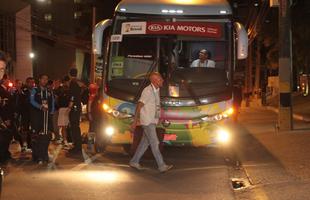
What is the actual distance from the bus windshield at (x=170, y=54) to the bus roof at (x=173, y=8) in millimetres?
193

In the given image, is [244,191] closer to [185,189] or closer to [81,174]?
[185,189]

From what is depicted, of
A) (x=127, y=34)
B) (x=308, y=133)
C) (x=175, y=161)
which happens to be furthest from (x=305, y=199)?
(x=308, y=133)

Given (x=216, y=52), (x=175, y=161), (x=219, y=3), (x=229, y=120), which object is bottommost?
(x=175, y=161)

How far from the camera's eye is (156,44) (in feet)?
37.4

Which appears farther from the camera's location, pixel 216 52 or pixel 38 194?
pixel 216 52

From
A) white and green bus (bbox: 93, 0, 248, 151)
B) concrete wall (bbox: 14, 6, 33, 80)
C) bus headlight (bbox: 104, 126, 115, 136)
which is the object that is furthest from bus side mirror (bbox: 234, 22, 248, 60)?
concrete wall (bbox: 14, 6, 33, 80)

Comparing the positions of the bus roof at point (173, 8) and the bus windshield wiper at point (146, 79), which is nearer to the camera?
the bus windshield wiper at point (146, 79)

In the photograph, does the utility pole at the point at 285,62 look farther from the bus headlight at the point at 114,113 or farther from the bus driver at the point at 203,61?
the bus headlight at the point at 114,113

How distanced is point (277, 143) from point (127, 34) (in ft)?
15.0

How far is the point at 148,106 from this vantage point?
10016mm

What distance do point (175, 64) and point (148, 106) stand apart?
1.65 metres

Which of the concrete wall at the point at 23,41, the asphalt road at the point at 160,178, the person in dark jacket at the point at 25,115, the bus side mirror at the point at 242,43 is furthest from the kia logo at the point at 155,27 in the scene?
the concrete wall at the point at 23,41

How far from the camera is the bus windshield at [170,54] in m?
→ 11.3

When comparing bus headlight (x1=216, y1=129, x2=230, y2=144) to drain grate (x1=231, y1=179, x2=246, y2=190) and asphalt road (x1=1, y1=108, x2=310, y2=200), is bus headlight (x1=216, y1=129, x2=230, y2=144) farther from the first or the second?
drain grate (x1=231, y1=179, x2=246, y2=190)
